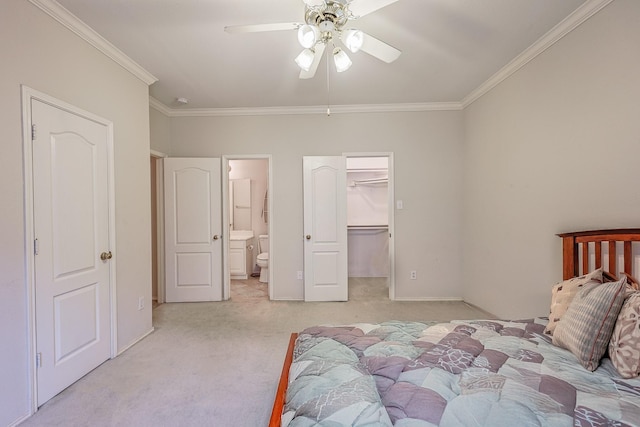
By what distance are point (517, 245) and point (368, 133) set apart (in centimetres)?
223

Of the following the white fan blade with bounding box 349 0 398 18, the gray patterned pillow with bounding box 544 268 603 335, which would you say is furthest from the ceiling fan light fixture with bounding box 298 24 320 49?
the gray patterned pillow with bounding box 544 268 603 335

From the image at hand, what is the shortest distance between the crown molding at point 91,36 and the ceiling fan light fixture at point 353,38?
198cm

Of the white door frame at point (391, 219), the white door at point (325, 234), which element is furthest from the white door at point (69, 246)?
the white door frame at point (391, 219)

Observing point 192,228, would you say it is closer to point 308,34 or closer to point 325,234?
point 325,234

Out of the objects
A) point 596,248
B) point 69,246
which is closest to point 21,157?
point 69,246

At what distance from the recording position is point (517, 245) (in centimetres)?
280

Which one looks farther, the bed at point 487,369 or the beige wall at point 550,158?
the beige wall at point 550,158

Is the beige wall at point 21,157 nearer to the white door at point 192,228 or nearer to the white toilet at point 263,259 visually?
the white door at point 192,228

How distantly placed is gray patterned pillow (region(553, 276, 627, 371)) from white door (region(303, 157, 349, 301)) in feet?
8.63

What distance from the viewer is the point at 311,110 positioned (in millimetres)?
3902

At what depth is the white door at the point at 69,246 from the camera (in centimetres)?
185

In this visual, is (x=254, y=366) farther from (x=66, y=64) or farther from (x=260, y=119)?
(x=260, y=119)

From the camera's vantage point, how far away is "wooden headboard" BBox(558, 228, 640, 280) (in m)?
1.70

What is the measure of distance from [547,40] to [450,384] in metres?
2.76
